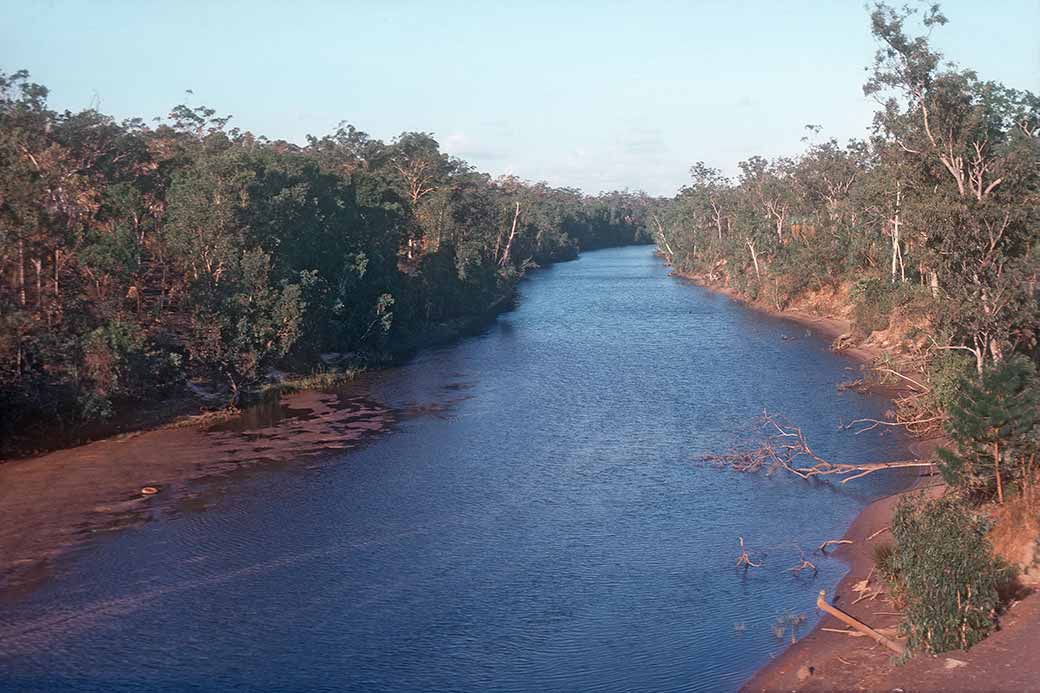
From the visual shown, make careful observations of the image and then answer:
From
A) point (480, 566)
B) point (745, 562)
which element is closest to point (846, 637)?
point (745, 562)

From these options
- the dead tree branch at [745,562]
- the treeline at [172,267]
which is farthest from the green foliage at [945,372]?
the treeline at [172,267]

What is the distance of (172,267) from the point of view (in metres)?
34.7

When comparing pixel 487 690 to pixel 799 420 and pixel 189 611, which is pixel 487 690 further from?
pixel 799 420

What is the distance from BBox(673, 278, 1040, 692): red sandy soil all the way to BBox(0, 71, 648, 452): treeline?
21175mm

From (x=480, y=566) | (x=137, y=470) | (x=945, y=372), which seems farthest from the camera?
(x=137, y=470)

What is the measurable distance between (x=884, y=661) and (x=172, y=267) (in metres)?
28.5

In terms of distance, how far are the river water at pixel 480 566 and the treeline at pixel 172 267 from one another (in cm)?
639

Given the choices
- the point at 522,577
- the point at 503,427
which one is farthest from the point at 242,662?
the point at 503,427

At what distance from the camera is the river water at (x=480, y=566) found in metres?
15.0

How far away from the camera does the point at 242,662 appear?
1509 cm

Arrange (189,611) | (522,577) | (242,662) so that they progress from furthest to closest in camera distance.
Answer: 1. (522,577)
2. (189,611)
3. (242,662)

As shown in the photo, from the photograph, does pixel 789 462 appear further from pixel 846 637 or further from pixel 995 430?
pixel 846 637

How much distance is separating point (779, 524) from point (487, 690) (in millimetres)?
9249

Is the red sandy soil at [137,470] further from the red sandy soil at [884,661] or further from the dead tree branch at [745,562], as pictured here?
the red sandy soil at [884,661]
